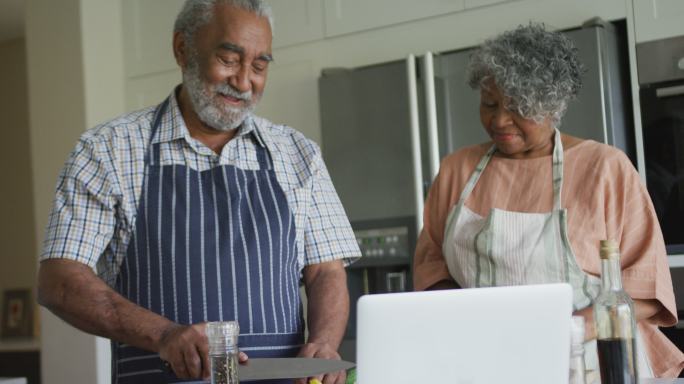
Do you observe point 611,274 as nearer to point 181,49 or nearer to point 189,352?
point 189,352

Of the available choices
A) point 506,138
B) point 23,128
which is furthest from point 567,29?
point 23,128

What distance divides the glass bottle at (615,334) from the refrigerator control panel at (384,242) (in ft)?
5.85

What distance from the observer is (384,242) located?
9.98ft

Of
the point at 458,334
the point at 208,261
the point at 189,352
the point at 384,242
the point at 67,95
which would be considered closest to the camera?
the point at 458,334

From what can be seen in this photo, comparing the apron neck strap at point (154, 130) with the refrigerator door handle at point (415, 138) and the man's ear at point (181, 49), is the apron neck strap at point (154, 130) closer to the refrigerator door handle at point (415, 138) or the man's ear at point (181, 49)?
the man's ear at point (181, 49)

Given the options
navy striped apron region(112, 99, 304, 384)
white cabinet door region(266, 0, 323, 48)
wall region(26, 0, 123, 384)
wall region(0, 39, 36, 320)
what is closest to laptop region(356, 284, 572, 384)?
navy striped apron region(112, 99, 304, 384)

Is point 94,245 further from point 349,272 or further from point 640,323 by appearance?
point 349,272

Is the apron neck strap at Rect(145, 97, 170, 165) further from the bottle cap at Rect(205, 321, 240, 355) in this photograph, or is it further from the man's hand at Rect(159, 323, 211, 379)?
the bottle cap at Rect(205, 321, 240, 355)

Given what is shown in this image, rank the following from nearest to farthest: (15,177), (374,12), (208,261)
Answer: (208,261) < (374,12) < (15,177)

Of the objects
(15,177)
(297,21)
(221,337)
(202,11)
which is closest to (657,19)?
(297,21)

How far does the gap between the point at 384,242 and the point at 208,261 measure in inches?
56.6

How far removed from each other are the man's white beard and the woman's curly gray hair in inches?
20.4

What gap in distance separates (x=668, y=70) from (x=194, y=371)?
1871 millimetres

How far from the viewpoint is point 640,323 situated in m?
1.80
